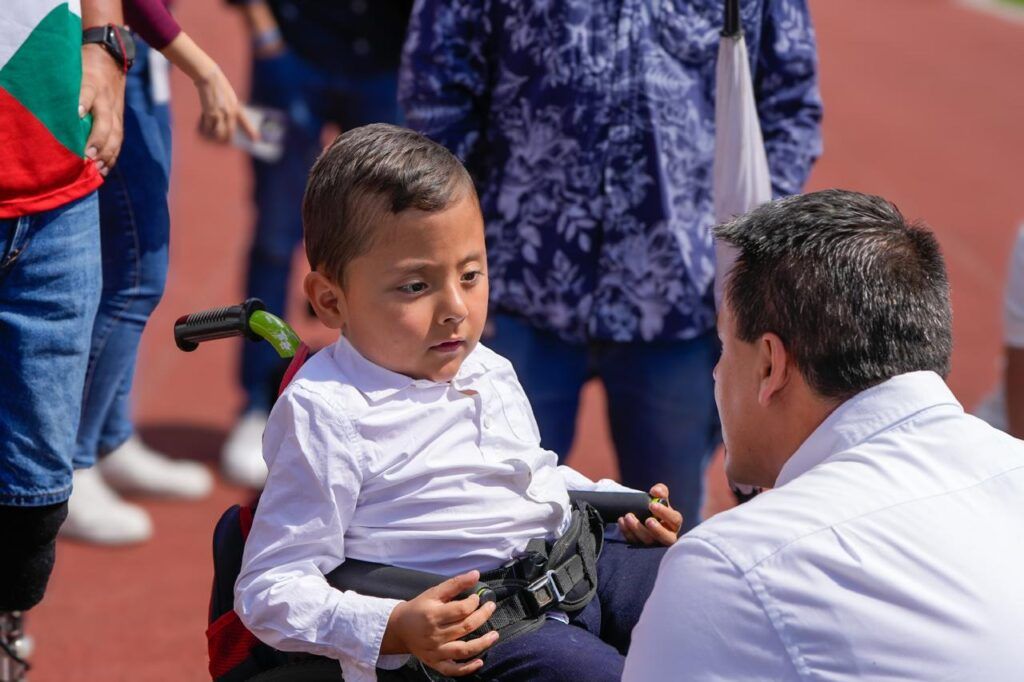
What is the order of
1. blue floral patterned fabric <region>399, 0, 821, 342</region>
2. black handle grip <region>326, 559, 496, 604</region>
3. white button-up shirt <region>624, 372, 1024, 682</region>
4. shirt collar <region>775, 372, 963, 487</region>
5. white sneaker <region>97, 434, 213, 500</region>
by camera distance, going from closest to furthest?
white button-up shirt <region>624, 372, 1024, 682</region>, shirt collar <region>775, 372, 963, 487</region>, black handle grip <region>326, 559, 496, 604</region>, blue floral patterned fabric <region>399, 0, 821, 342</region>, white sneaker <region>97, 434, 213, 500</region>

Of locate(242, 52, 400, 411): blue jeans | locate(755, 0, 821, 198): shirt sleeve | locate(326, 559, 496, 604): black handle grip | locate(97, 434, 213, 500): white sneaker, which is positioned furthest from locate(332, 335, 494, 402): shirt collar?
locate(97, 434, 213, 500): white sneaker

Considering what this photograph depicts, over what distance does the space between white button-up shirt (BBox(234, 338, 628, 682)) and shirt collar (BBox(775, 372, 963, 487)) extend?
0.57 meters

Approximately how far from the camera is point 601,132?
3.27 m

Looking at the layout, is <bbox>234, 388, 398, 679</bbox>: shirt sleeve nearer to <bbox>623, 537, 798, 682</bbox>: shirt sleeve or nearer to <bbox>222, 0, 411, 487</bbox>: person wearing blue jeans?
<bbox>623, 537, 798, 682</bbox>: shirt sleeve

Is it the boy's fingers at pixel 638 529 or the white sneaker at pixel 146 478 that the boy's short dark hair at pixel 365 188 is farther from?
the white sneaker at pixel 146 478

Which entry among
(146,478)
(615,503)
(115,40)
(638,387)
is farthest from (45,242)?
(146,478)

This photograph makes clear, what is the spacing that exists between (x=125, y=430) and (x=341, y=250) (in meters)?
1.24

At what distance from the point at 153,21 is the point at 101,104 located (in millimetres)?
237

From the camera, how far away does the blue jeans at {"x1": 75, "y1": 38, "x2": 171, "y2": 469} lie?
2848 millimetres

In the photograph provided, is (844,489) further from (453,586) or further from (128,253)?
(128,253)

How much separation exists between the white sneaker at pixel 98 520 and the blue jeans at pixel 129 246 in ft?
6.20

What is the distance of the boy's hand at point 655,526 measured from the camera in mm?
2529

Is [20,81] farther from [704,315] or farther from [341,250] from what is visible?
[704,315]

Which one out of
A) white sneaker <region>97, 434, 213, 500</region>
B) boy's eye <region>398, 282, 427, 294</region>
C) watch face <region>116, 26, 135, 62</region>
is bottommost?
white sneaker <region>97, 434, 213, 500</region>
